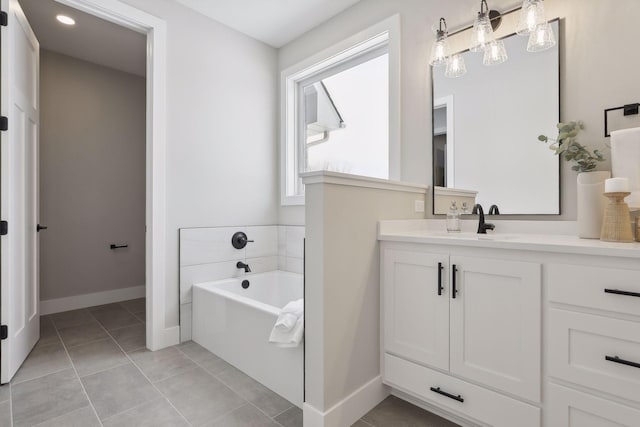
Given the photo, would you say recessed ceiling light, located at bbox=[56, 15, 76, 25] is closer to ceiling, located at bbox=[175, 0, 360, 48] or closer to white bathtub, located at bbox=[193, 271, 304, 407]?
ceiling, located at bbox=[175, 0, 360, 48]

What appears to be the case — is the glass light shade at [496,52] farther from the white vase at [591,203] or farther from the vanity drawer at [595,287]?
the vanity drawer at [595,287]

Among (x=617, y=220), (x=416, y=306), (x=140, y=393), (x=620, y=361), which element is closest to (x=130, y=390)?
(x=140, y=393)

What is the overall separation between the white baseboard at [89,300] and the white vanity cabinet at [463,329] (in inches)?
128

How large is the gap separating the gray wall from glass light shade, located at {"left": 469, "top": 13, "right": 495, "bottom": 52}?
3.64m

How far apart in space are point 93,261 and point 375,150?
3195 mm

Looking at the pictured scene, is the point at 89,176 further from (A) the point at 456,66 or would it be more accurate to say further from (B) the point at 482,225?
(B) the point at 482,225

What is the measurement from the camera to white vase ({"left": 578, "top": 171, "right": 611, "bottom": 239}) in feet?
4.78

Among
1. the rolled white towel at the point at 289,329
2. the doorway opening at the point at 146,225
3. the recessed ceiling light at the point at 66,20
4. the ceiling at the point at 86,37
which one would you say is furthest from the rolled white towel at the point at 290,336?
the recessed ceiling light at the point at 66,20

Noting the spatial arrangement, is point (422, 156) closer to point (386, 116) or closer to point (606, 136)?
point (386, 116)

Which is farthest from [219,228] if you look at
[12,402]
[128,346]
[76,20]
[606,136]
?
[606,136]

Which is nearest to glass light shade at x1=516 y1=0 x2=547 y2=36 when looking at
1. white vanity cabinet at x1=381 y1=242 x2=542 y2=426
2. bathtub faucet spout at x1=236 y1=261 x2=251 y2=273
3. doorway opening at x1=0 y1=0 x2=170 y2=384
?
white vanity cabinet at x1=381 y1=242 x2=542 y2=426

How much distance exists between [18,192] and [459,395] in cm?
274

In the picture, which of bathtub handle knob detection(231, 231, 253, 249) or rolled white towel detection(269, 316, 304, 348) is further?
bathtub handle knob detection(231, 231, 253, 249)

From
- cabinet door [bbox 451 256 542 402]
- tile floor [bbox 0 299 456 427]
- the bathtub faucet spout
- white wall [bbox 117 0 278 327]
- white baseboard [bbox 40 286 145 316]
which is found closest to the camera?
cabinet door [bbox 451 256 542 402]
